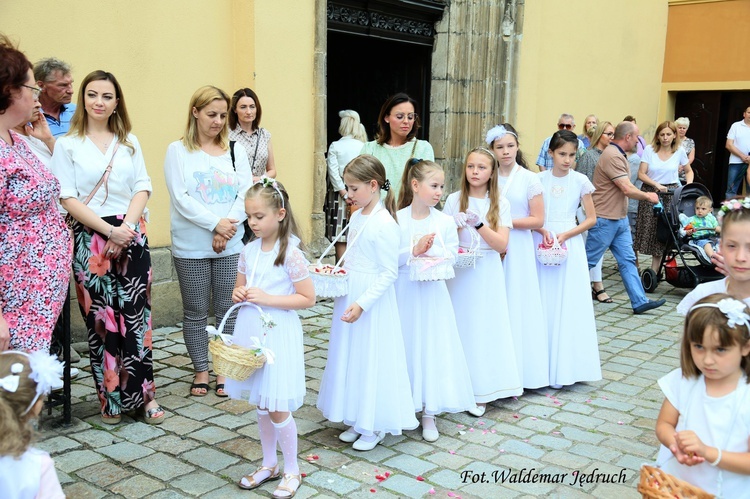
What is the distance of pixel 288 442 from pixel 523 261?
7.31 feet

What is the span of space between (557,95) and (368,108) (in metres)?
3.48

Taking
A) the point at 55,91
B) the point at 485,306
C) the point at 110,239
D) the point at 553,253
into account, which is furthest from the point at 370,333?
the point at 55,91

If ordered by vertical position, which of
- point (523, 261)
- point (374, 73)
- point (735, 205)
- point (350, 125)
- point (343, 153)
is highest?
point (374, 73)

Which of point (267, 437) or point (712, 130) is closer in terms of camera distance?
point (267, 437)

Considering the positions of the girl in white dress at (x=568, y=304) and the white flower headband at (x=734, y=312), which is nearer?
the white flower headband at (x=734, y=312)

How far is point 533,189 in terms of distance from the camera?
16.6 ft

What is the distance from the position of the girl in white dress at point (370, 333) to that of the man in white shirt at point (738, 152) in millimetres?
10522

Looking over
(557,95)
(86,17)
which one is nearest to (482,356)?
(86,17)

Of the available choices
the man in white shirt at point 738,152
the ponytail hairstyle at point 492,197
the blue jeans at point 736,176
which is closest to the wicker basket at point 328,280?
the ponytail hairstyle at point 492,197

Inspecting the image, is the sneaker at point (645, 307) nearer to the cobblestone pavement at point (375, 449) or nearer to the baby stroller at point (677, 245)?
the baby stroller at point (677, 245)

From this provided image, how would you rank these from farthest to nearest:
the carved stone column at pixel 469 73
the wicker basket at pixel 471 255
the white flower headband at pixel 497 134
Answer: the carved stone column at pixel 469 73 → the white flower headband at pixel 497 134 → the wicker basket at pixel 471 255

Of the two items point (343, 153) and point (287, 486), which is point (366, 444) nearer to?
point (287, 486)

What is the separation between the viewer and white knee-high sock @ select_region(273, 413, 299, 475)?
3705 mm

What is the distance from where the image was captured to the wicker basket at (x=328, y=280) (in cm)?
392
